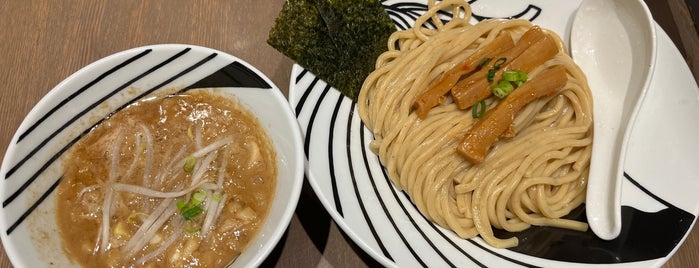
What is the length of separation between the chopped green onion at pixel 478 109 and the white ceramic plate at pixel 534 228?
1.37 feet

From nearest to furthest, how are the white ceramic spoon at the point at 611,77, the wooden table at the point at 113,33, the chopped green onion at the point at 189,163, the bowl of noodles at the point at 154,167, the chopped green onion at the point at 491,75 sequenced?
the bowl of noodles at the point at 154,167
the chopped green onion at the point at 189,163
the white ceramic spoon at the point at 611,77
the chopped green onion at the point at 491,75
the wooden table at the point at 113,33

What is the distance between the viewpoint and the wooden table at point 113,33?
2061 millimetres

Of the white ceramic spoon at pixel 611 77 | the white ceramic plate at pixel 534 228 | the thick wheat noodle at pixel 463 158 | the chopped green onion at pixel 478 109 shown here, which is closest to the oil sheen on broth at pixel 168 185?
the white ceramic plate at pixel 534 228

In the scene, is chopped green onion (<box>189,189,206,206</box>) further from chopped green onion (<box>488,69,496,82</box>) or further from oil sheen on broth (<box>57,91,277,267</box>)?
chopped green onion (<box>488,69,496,82</box>)

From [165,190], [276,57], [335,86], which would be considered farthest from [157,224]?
[276,57]

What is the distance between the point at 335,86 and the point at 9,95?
144cm

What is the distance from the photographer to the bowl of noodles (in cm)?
133

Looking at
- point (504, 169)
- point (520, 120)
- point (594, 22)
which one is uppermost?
point (594, 22)

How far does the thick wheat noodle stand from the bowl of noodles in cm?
52

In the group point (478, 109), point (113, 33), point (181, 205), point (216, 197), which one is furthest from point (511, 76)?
point (113, 33)

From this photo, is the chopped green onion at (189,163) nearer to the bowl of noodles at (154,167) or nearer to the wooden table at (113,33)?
the bowl of noodles at (154,167)

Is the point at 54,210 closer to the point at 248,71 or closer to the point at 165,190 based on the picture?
the point at 165,190

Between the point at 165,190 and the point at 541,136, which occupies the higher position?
the point at 165,190

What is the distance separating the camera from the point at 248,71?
1.54 metres
